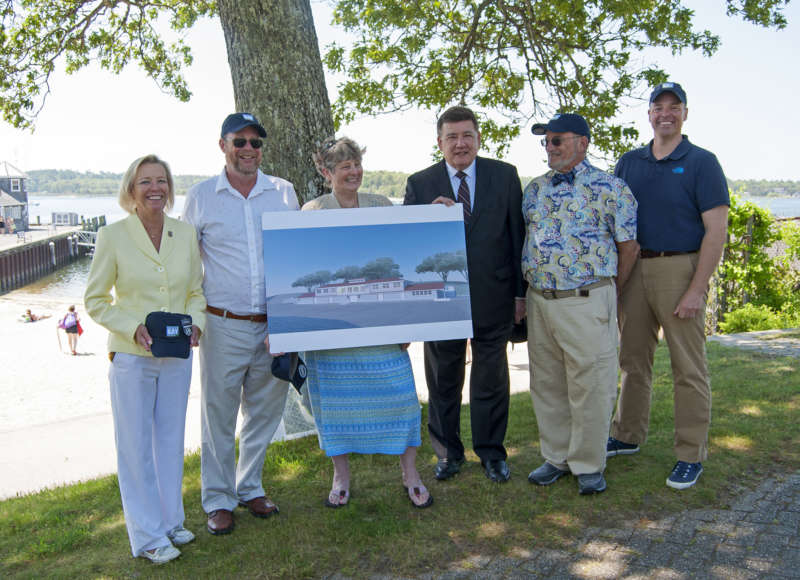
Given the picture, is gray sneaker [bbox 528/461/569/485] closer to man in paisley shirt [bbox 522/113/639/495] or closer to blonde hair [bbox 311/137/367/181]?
man in paisley shirt [bbox 522/113/639/495]

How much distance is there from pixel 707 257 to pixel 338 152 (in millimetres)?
2487

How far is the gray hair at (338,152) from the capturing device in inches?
164

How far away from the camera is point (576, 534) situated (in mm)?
3961

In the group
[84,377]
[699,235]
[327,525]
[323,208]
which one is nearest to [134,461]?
[327,525]

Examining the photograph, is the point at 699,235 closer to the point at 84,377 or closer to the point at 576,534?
the point at 576,534

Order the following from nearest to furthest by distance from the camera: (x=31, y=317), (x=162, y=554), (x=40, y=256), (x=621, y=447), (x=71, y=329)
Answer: (x=162, y=554) → (x=621, y=447) → (x=71, y=329) → (x=31, y=317) → (x=40, y=256)

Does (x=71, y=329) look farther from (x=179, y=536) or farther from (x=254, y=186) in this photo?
(x=254, y=186)

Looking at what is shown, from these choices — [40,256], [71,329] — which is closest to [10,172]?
[40,256]

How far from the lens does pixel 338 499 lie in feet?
14.7

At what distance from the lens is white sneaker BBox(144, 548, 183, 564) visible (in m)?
3.79

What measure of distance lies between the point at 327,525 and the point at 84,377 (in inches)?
855

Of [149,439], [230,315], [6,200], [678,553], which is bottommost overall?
[678,553]

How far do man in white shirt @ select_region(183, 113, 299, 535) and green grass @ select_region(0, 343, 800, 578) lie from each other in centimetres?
46

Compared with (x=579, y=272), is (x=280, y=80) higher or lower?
higher
